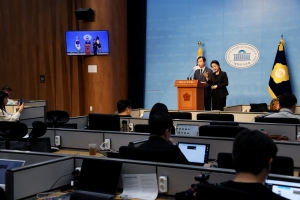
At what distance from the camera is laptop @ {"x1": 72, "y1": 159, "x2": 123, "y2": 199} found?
321cm

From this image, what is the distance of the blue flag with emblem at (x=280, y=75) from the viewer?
9.88 m

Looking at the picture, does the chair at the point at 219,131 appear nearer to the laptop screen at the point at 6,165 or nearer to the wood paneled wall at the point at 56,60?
the laptop screen at the point at 6,165

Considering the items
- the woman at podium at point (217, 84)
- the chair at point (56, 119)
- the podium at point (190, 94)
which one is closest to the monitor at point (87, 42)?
the woman at podium at point (217, 84)

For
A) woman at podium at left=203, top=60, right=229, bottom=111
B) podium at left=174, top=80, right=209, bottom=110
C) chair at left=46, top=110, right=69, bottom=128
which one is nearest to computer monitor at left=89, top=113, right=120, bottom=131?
chair at left=46, top=110, right=69, bottom=128

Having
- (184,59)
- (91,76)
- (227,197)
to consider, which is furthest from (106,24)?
(227,197)

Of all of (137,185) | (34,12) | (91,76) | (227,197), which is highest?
(34,12)

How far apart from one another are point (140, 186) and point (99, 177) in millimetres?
324

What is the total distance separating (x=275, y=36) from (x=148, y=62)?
3.45 m

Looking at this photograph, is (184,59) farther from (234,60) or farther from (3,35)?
(3,35)

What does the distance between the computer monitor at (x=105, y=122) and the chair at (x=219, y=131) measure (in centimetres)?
156

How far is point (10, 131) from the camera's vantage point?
4.39 m

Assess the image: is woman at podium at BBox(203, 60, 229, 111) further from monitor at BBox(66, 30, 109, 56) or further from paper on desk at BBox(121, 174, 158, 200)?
paper on desk at BBox(121, 174, 158, 200)

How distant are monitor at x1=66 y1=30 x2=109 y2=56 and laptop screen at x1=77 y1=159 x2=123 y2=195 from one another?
26.8ft

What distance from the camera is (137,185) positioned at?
10.4ft
